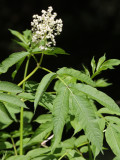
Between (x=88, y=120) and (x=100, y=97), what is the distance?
5.0 inches

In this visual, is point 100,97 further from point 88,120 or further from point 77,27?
point 77,27

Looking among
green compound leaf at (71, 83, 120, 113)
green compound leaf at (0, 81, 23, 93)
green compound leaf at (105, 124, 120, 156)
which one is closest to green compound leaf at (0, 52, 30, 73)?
green compound leaf at (0, 81, 23, 93)

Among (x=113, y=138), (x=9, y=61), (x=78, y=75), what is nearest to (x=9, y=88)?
(x=9, y=61)

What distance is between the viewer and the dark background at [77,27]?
3160mm

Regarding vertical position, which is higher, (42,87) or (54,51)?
(54,51)

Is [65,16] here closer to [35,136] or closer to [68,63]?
[68,63]

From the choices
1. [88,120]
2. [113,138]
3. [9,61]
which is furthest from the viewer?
[9,61]

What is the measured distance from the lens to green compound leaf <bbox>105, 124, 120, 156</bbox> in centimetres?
127

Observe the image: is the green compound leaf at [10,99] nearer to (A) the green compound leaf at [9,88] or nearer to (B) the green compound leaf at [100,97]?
(A) the green compound leaf at [9,88]

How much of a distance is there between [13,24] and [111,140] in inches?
89.2

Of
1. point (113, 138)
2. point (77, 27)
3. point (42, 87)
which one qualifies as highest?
point (77, 27)

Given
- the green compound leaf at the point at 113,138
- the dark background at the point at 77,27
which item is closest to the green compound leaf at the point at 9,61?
the green compound leaf at the point at 113,138

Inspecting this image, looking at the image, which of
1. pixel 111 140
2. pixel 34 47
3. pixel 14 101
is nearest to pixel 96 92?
pixel 111 140

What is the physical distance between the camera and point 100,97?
122 cm
